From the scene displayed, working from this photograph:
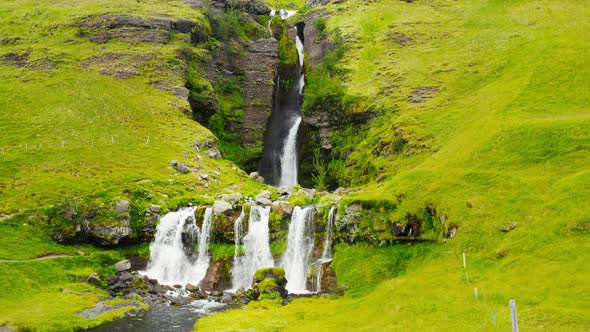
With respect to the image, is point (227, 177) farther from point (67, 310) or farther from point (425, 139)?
point (67, 310)

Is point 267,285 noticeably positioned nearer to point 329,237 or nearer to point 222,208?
point 329,237

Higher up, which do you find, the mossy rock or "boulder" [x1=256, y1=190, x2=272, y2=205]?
"boulder" [x1=256, y1=190, x2=272, y2=205]

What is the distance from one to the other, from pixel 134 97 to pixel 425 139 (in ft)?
159

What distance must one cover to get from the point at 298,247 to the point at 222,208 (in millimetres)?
9664

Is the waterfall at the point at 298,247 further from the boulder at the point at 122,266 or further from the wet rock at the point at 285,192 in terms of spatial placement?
the boulder at the point at 122,266

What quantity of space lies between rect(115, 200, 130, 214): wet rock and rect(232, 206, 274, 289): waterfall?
41.8 feet

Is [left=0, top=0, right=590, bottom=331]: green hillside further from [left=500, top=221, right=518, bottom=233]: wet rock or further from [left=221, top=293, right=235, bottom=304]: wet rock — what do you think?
[left=221, top=293, right=235, bottom=304]: wet rock

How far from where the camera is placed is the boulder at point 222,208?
172 ft

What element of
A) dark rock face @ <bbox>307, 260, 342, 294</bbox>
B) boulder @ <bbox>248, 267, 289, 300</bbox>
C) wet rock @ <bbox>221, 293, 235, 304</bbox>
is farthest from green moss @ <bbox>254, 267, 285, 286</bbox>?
dark rock face @ <bbox>307, 260, 342, 294</bbox>

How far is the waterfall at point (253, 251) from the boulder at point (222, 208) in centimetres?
175

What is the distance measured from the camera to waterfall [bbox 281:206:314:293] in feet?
158

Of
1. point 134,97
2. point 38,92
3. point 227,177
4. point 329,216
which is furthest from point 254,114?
point 329,216

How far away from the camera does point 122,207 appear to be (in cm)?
5312

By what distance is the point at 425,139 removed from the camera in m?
60.2
